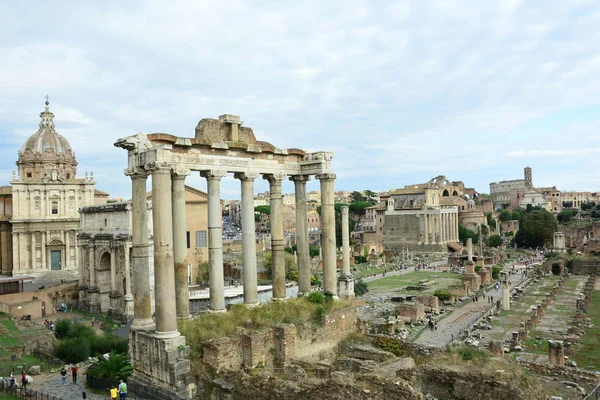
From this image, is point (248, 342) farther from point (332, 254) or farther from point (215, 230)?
point (332, 254)

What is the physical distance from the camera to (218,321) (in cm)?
1338

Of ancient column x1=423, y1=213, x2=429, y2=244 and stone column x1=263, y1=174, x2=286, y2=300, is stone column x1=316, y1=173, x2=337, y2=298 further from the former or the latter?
ancient column x1=423, y1=213, x2=429, y2=244

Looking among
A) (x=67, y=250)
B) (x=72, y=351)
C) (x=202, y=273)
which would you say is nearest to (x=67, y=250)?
(x=67, y=250)

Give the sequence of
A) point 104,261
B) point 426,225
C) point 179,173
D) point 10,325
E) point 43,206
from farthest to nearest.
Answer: point 426,225 → point 43,206 → point 104,261 → point 10,325 → point 179,173

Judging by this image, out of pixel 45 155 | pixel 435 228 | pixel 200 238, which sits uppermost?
pixel 45 155

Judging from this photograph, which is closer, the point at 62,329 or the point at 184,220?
the point at 184,220

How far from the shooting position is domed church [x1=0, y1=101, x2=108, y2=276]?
40156mm

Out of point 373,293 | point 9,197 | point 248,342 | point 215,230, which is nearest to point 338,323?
point 248,342

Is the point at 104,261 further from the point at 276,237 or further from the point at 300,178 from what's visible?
the point at 300,178

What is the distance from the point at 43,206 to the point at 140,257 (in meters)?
33.5

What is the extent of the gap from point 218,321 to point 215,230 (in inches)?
104

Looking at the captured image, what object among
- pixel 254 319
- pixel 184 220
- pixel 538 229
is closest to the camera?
pixel 184 220

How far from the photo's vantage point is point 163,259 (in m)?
11.9

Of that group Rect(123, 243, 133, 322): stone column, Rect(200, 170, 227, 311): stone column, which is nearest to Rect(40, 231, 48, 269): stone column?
Rect(123, 243, 133, 322): stone column
